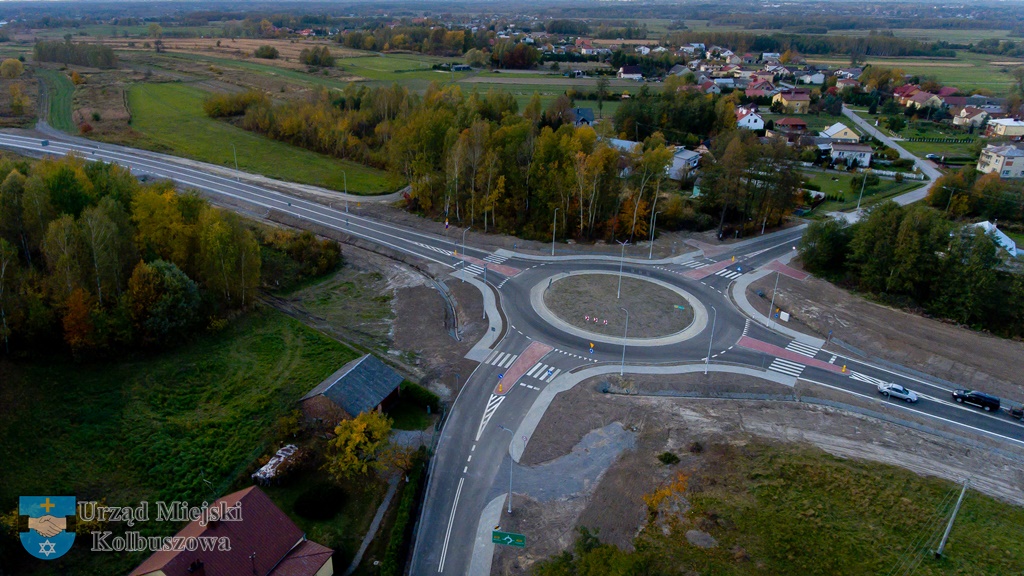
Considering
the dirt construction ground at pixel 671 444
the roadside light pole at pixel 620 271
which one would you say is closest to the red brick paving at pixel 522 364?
the dirt construction ground at pixel 671 444

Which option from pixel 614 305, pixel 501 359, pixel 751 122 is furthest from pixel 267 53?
pixel 501 359

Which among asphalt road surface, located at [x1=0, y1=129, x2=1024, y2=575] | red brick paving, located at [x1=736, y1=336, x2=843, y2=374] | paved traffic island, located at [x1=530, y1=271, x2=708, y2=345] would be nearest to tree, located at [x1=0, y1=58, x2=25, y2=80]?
asphalt road surface, located at [x1=0, y1=129, x2=1024, y2=575]

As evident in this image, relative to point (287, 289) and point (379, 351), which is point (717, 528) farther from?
point (287, 289)

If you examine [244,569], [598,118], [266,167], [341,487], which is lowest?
[341,487]

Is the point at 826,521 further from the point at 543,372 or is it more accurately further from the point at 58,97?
the point at 58,97

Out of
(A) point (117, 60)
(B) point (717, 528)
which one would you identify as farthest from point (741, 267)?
(A) point (117, 60)

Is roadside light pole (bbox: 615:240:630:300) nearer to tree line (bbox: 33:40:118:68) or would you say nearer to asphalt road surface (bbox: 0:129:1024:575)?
asphalt road surface (bbox: 0:129:1024:575)

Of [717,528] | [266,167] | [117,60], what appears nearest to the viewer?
[717,528]

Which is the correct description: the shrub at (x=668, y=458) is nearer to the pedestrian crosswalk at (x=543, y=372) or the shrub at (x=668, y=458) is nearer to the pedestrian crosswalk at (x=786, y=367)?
the pedestrian crosswalk at (x=543, y=372)
